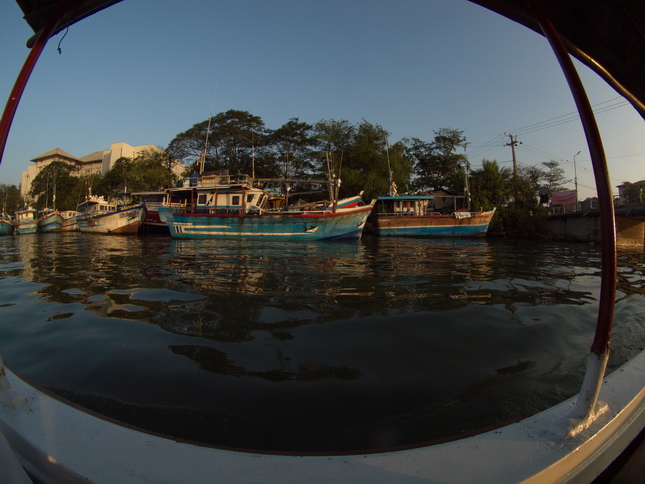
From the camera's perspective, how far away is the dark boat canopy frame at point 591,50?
3.67 ft

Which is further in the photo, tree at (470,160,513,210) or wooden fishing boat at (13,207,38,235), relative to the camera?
wooden fishing boat at (13,207,38,235)

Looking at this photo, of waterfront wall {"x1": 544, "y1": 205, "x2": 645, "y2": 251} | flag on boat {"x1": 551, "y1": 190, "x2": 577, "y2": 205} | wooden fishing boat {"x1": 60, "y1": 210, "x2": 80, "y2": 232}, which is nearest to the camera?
waterfront wall {"x1": 544, "y1": 205, "x2": 645, "y2": 251}

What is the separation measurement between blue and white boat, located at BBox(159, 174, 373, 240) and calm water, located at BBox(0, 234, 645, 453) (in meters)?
11.6

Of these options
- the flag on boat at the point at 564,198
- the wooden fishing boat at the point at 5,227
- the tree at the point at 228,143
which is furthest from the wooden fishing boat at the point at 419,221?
the wooden fishing boat at the point at 5,227

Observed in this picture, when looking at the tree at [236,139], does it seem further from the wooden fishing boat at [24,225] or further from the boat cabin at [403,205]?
the wooden fishing boat at [24,225]

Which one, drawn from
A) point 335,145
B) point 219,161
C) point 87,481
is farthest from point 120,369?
point 219,161

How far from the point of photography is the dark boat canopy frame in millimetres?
1117

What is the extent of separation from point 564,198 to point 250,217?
25125 millimetres

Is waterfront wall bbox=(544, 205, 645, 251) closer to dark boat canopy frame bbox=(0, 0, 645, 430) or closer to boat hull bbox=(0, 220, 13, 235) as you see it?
dark boat canopy frame bbox=(0, 0, 645, 430)

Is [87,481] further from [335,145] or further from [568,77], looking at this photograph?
[335,145]

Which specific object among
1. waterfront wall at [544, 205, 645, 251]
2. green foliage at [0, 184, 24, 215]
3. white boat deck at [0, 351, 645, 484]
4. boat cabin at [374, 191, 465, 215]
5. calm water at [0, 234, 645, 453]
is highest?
green foliage at [0, 184, 24, 215]

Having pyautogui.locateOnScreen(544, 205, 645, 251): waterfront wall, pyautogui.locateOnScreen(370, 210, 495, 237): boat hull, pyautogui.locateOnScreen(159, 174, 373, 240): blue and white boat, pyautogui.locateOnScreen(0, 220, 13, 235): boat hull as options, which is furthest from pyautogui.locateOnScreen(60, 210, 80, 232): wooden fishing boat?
pyautogui.locateOnScreen(544, 205, 645, 251): waterfront wall

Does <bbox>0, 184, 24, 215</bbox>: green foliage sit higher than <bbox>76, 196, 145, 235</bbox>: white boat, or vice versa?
<bbox>0, 184, 24, 215</bbox>: green foliage

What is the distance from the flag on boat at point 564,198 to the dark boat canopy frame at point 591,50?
92.6 feet
